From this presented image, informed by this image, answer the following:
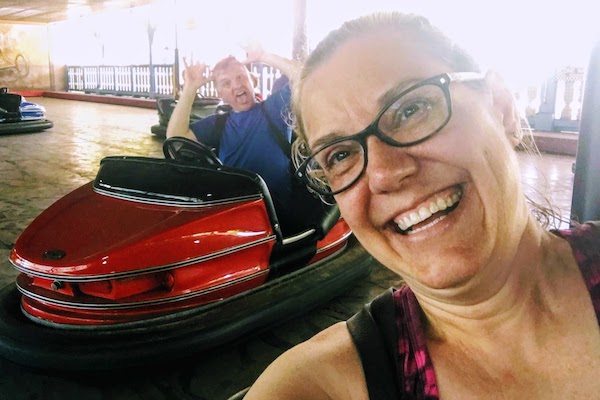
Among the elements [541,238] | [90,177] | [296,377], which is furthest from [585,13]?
[90,177]

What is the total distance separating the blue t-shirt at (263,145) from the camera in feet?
6.51

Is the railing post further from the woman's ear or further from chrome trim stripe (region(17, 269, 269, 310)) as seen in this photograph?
the woman's ear

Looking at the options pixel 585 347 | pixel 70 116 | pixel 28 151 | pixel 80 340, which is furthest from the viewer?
pixel 70 116

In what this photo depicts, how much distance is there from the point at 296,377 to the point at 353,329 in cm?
9

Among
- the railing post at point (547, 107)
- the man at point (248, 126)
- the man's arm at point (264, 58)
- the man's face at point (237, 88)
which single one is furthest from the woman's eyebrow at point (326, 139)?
the railing post at point (547, 107)

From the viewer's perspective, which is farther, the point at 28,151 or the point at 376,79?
the point at 28,151

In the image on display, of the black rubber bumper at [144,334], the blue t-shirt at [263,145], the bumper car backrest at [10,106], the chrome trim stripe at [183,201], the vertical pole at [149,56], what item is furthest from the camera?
the vertical pole at [149,56]

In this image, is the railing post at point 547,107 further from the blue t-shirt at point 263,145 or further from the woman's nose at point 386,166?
the woman's nose at point 386,166

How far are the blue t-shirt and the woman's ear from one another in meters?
1.26

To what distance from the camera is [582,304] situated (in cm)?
65

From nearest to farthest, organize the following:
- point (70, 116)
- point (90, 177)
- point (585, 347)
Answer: point (585, 347)
point (90, 177)
point (70, 116)

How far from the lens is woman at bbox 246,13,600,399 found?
2.05 ft

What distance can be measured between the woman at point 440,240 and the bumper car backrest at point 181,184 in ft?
3.12

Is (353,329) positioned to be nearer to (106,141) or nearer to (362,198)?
(362,198)
